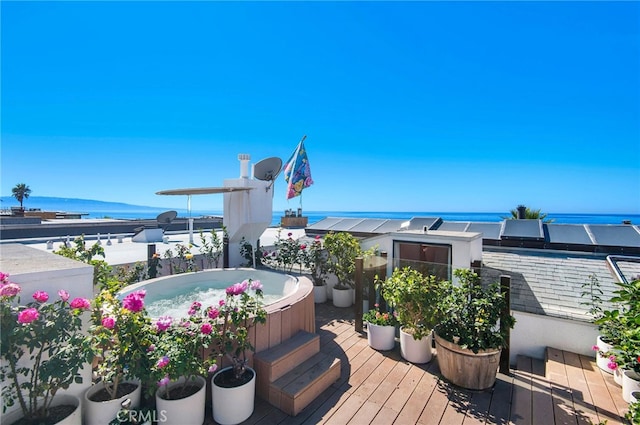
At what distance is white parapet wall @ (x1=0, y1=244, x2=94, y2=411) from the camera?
2.12 m

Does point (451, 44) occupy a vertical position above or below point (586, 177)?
above

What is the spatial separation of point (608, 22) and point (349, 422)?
10.8 meters

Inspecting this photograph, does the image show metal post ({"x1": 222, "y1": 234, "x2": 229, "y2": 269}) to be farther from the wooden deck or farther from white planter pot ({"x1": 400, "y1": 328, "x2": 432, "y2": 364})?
white planter pot ({"x1": 400, "y1": 328, "x2": 432, "y2": 364})

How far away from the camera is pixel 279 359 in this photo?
3.11 metres

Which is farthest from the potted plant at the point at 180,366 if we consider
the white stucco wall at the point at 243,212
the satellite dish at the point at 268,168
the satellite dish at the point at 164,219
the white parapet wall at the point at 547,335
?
the satellite dish at the point at 164,219

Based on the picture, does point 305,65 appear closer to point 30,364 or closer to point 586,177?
point 30,364

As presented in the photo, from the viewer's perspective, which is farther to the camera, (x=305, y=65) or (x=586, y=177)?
(x=586, y=177)

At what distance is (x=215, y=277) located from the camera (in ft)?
19.5

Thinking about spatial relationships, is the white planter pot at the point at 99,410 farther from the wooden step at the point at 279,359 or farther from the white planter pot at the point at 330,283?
the white planter pot at the point at 330,283

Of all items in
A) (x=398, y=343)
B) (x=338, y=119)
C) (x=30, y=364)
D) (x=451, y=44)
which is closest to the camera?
(x=30, y=364)

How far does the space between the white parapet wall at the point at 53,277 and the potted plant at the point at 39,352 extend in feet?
0.41

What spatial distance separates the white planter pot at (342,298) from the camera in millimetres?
6203

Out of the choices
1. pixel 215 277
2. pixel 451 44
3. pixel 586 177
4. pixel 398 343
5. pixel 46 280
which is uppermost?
pixel 451 44

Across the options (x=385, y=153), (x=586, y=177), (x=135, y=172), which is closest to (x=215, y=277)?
(x=385, y=153)
